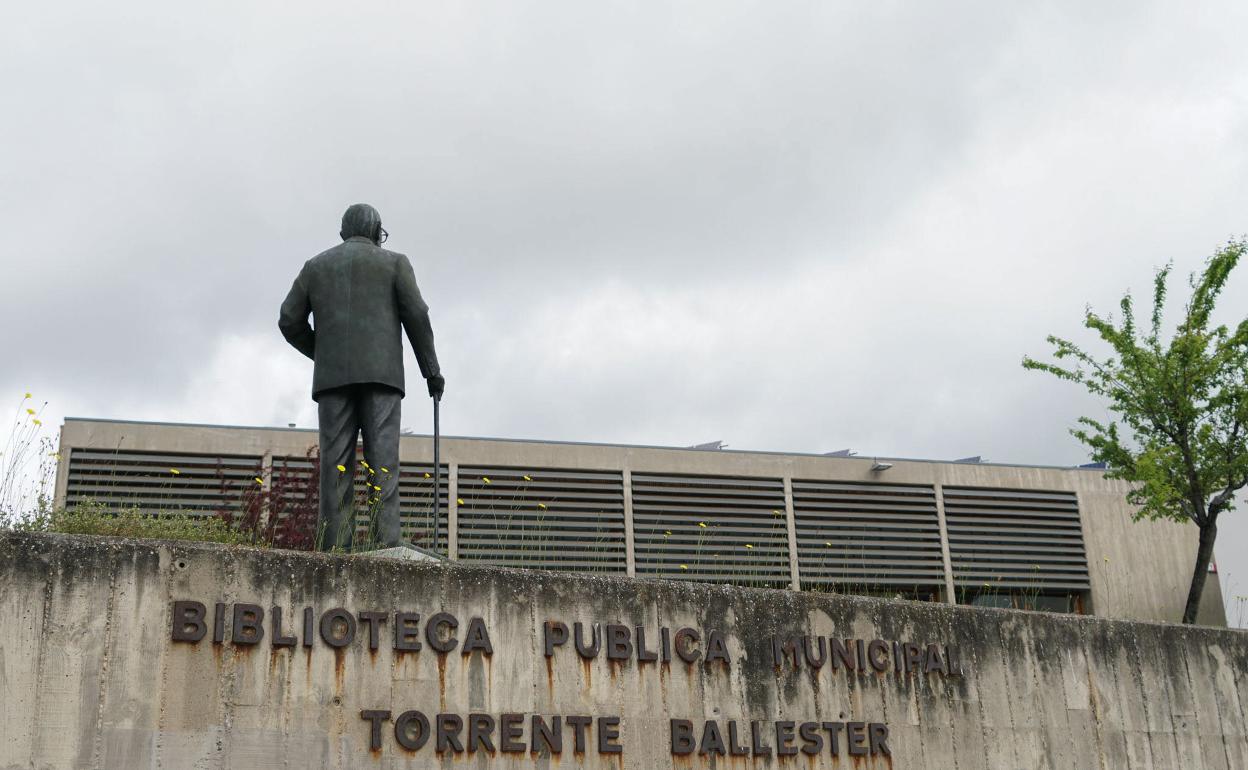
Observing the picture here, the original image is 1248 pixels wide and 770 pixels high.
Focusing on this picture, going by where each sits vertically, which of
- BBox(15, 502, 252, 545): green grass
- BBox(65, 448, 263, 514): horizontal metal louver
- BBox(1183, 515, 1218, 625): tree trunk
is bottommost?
BBox(15, 502, 252, 545): green grass

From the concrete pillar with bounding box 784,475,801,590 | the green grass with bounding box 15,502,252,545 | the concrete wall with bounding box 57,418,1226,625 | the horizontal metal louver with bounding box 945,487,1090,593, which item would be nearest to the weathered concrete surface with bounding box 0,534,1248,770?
the green grass with bounding box 15,502,252,545

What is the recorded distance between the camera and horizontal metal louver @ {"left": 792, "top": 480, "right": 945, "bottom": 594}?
23.4m

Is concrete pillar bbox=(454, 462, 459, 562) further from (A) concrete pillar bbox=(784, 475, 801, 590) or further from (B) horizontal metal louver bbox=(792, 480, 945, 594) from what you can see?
(B) horizontal metal louver bbox=(792, 480, 945, 594)

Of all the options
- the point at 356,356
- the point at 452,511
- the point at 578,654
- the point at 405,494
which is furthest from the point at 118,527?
the point at 452,511

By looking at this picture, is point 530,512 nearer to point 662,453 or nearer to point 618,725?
point 662,453

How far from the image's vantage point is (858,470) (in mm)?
24203

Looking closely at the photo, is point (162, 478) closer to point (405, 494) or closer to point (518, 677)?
point (405, 494)

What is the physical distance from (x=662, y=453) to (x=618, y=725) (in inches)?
580

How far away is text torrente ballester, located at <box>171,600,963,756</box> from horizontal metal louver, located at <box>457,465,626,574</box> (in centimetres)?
1128

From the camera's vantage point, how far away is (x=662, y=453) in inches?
913

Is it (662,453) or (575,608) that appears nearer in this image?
(575,608)

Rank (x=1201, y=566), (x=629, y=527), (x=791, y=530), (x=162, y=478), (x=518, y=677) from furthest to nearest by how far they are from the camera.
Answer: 1. (x=791, y=530)
2. (x=629, y=527)
3. (x=162, y=478)
4. (x=1201, y=566)
5. (x=518, y=677)

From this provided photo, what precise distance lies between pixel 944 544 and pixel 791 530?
328 cm

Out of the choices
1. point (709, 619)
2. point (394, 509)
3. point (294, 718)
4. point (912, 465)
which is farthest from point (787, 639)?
point (912, 465)
